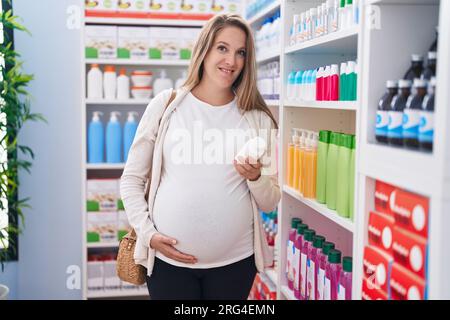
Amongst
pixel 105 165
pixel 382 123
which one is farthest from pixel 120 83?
pixel 382 123

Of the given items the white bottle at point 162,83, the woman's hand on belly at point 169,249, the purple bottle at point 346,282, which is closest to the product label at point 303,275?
the purple bottle at point 346,282

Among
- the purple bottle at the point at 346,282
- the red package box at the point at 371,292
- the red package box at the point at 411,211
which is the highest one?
the red package box at the point at 411,211

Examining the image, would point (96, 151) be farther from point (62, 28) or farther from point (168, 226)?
point (168, 226)

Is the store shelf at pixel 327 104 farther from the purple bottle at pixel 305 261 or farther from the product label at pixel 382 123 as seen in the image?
the purple bottle at pixel 305 261

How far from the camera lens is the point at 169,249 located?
86.5 inches

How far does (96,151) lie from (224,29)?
2061 millimetres

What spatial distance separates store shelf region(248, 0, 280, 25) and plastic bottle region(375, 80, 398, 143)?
5.52 ft

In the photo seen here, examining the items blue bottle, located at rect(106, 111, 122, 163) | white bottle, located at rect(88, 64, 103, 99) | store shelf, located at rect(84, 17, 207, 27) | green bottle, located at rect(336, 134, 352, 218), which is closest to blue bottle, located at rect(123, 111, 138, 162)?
blue bottle, located at rect(106, 111, 122, 163)

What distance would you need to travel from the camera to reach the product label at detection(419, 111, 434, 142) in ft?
4.71

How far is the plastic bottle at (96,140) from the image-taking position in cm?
402

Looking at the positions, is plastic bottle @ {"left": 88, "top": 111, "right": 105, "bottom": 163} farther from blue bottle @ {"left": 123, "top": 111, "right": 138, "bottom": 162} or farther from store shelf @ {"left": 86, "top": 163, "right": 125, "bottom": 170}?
blue bottle @ {"left": 123, "top": 111, "right": 138, "bottom": 162}

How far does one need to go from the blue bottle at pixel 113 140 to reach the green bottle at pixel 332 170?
2039mm

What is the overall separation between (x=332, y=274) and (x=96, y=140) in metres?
2.23
